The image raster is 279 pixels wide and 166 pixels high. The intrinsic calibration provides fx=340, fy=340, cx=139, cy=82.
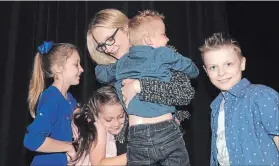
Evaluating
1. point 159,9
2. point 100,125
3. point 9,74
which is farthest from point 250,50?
point 9,74

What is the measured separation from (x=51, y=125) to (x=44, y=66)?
1.25 ft

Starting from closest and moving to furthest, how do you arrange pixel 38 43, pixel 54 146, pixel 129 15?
pixel 54 146, pixel 38 43, pixel 129 15

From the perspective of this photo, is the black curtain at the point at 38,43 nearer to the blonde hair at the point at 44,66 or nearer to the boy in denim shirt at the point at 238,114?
the blonde hair at the point at 44,66

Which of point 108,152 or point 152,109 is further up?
point 152,109

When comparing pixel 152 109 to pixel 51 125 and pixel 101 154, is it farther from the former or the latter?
pixel 51 125

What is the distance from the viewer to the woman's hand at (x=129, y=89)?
4.79ft

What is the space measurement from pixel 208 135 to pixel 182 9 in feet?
3.28

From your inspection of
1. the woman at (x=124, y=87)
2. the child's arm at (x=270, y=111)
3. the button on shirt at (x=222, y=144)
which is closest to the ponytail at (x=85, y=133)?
the woman at (x=124, y=87)

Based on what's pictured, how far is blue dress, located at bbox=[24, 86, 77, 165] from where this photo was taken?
1.61 meters

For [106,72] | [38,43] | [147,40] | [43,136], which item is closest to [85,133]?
[43,136]

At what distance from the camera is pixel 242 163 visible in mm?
1447

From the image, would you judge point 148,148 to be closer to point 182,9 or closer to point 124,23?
point 124,23

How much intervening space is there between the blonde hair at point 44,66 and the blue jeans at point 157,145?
2.14 ft

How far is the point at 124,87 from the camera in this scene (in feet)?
5.03
